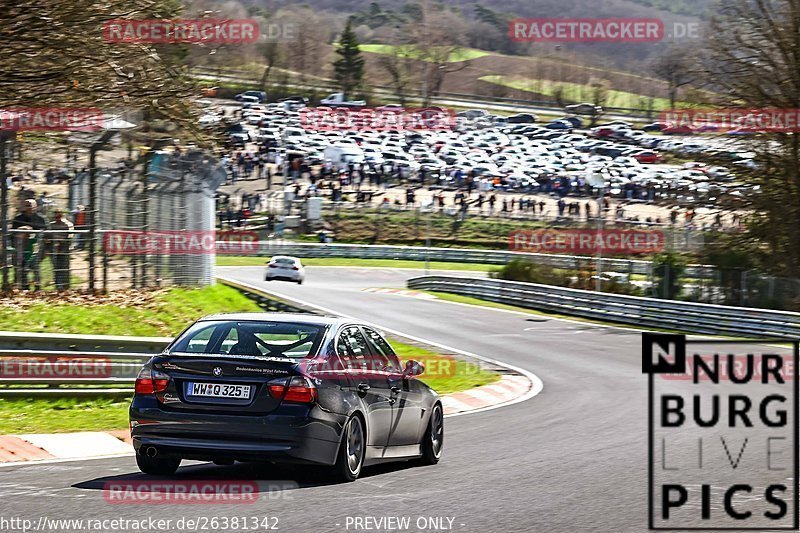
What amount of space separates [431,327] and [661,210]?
3392cm

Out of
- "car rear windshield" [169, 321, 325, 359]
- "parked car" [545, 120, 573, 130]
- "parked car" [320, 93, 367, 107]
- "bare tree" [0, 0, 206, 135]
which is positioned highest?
"parked car" [320, 93, 367, 107]

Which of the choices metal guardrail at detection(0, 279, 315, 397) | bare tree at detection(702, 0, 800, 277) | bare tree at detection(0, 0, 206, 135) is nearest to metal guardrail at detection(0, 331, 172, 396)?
metal guardrail at detection(0, 279, 315, 397)

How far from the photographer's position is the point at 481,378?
19.9 meters

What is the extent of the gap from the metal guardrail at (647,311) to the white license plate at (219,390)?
22628 millimetres

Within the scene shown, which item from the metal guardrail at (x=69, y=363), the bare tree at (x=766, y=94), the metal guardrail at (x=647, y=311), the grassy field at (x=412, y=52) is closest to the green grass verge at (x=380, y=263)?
the metal guardrail at (x=647, y=311)

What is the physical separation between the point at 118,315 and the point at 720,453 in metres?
10.8

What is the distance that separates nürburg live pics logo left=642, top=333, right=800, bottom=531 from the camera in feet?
24.6

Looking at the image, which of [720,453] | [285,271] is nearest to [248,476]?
[720,453]

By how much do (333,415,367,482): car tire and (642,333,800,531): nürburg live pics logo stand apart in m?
2.17

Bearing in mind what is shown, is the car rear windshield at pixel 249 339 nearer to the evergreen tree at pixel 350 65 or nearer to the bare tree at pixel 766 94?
the bare tree at pixel 766 94

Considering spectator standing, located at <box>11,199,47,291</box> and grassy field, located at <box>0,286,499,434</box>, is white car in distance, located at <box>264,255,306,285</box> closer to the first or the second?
grassy field, located at <box>0,286,499,434</box>

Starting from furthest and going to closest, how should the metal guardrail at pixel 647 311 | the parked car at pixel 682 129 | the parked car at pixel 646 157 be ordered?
the parked car at pixel 646 157
the parked car at pixel 682 129
the metal guardrail at pixel 647 311

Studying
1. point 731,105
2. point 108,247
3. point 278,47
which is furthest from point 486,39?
point 108,247

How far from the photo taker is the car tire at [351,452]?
844 cm
